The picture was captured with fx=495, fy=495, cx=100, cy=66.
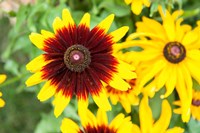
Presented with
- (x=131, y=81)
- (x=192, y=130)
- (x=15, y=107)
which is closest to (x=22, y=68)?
(x=15, y=107)

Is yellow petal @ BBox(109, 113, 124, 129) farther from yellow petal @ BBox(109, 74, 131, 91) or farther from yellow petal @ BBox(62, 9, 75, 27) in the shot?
yellow petal @ BBox(62, 9, 75, 27)

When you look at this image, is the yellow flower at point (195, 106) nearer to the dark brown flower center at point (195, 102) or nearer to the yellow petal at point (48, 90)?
the dark brown flower center at point (195, 102)

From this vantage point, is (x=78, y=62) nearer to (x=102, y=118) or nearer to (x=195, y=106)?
(x=102, y=118)

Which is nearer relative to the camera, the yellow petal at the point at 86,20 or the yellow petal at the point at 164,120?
the yellow petal at the point at 86,20

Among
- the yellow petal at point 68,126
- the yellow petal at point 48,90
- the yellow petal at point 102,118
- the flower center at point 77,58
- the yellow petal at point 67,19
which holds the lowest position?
the yellow petal at point 102,118

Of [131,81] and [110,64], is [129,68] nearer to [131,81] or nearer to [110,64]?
[110,64]

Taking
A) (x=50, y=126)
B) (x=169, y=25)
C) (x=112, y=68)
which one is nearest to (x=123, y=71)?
(x=112, y=68)

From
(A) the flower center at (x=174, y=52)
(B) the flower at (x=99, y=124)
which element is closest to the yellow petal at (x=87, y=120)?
(B) the flower at (x=99, y=124)
